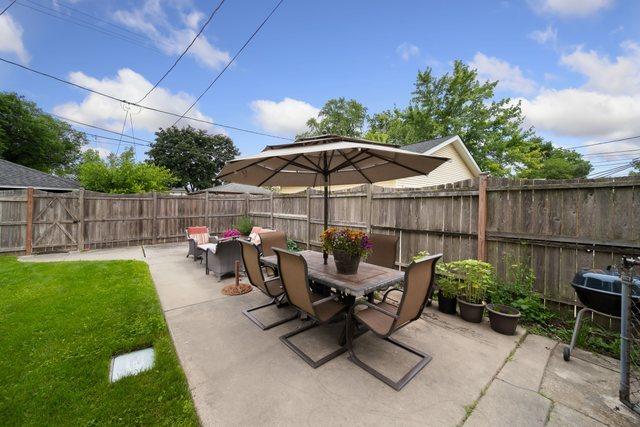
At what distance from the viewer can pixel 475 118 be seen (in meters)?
17.1

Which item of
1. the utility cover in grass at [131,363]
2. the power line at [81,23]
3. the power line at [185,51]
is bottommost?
the utility cover in grass at [131,363]

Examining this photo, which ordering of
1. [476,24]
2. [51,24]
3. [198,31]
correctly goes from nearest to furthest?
[198,31], [476,24], [51,24]

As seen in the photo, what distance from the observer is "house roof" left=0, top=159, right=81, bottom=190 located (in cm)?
1055

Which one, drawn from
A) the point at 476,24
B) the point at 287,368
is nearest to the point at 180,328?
the point at 287,368

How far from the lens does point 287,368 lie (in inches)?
94.0

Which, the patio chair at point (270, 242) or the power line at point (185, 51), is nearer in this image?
the patio chair at point (270, 242)

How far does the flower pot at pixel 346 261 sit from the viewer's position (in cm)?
289

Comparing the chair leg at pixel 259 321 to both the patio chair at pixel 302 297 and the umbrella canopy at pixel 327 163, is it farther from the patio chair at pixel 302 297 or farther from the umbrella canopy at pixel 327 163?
the umbrella canopy at pixel 327 163

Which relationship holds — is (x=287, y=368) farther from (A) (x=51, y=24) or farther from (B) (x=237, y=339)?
(A) (x=51, y=24)

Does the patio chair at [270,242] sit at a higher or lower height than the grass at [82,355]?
higher

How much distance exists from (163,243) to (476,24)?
11986 mm

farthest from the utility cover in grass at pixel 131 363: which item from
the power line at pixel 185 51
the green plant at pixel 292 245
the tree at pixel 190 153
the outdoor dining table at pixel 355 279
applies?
the tree at pixel 190 153

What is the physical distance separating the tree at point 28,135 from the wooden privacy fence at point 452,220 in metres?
19.1

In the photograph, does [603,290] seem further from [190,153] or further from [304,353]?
[190,153]
